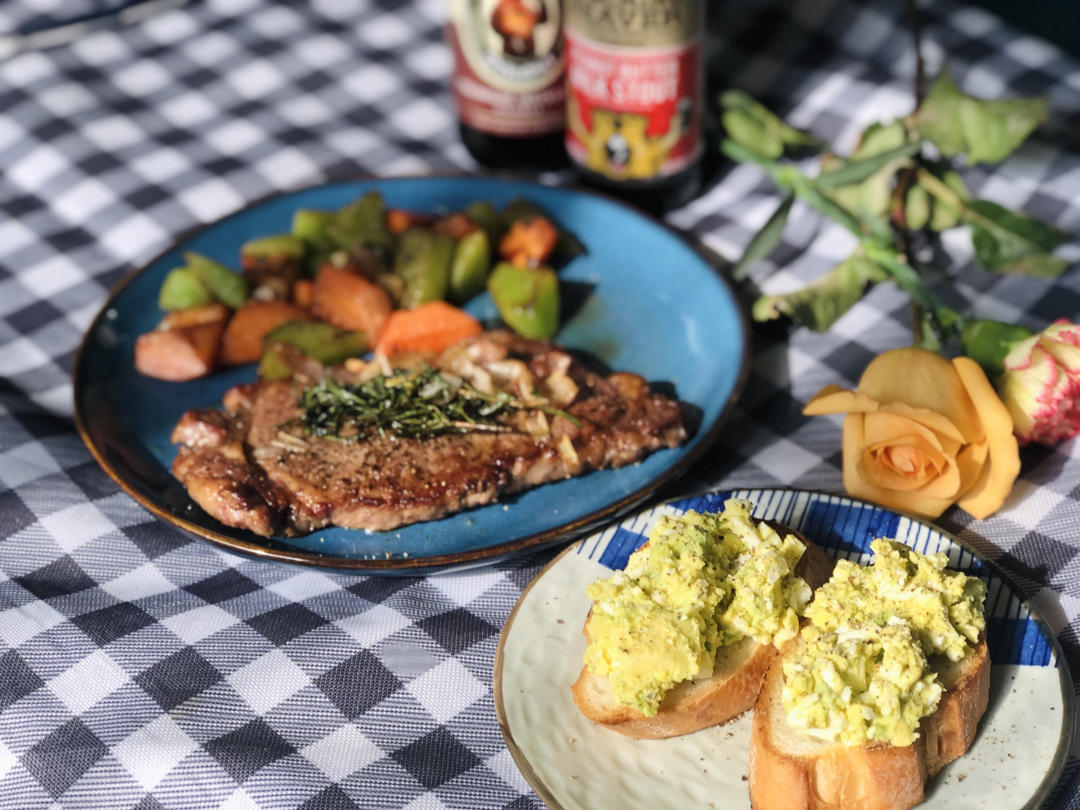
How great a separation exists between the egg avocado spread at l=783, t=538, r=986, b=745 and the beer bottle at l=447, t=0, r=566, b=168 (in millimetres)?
1854

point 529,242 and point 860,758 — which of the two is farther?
point 529,242

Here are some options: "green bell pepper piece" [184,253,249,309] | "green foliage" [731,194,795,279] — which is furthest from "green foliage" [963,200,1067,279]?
"green bell pepper piece" [184,253,249,309]

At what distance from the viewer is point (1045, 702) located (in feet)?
4.93

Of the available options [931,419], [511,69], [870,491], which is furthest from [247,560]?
[511,69]

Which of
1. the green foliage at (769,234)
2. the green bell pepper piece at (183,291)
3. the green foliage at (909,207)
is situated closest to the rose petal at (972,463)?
the green foliage at (909,207)

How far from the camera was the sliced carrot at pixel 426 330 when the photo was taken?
97.3 inches

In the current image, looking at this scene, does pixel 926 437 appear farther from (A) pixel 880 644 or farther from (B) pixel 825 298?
(B) pixel 825 298

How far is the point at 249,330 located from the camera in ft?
8.05

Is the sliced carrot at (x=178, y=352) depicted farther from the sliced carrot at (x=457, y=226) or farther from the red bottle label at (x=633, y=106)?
the red bottle label at (x=633, y=106)

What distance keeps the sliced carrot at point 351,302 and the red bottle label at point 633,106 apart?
0.73 meters

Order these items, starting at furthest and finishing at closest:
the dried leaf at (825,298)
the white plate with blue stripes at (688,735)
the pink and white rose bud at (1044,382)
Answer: the dried leaf at (825,298) < the pink and white rose bud at (1044,382) < the white plate with blue stripes at (688,735)

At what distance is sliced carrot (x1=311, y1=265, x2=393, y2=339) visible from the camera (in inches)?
97.4

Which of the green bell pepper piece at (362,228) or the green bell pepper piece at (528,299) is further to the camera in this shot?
the green bell pepper piece at (362,228)

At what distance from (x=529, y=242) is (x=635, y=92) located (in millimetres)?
466
